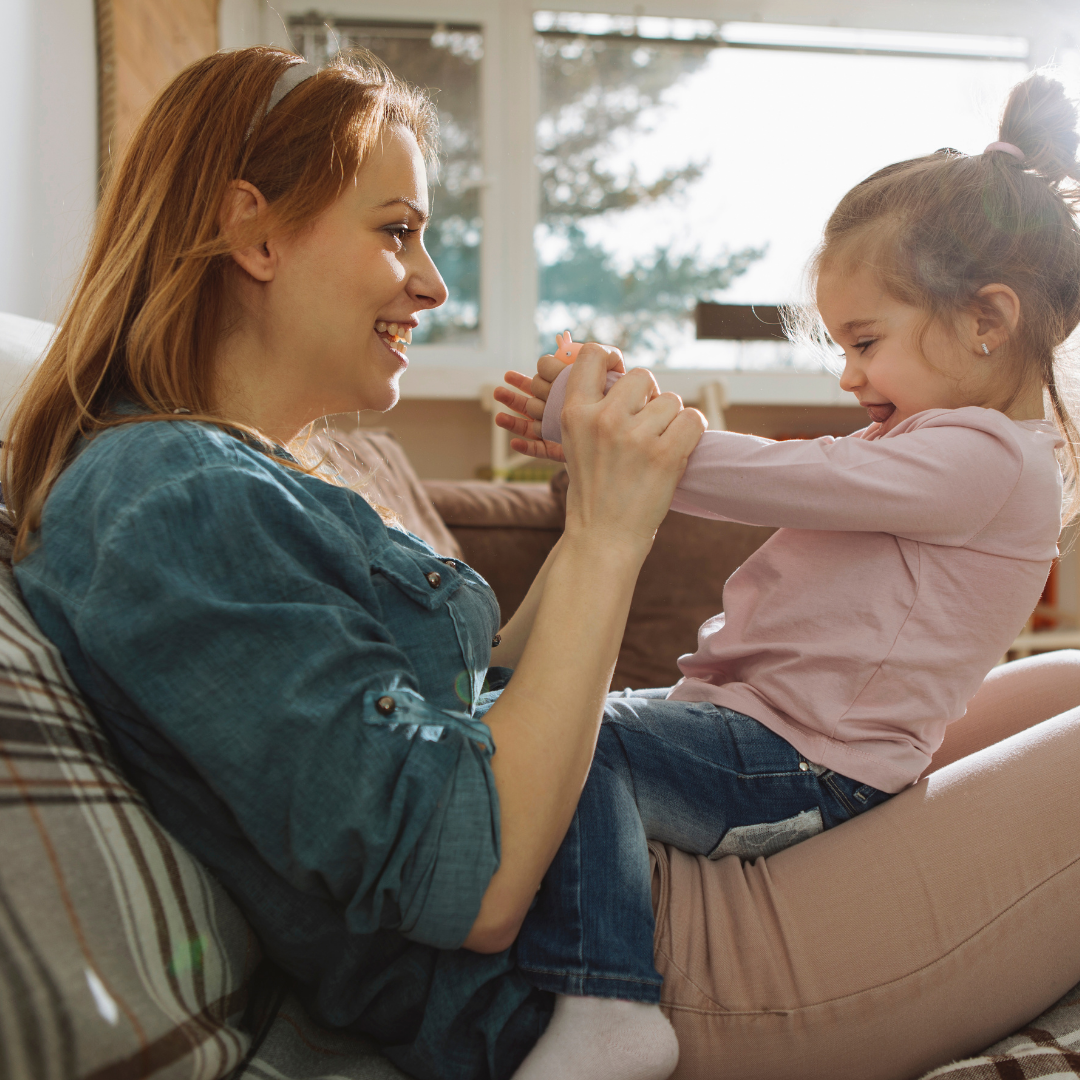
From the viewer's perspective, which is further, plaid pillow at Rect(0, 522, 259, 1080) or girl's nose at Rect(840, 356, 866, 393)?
girl's nose at Rect(840, 356, 866, 393)

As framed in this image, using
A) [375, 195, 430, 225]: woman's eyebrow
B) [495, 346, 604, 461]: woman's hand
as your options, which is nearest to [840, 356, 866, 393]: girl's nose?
[495, 346, 604, 461]: woman's hand

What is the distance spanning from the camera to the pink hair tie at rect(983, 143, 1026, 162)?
3.04ft

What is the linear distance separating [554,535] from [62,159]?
1182 millimetres

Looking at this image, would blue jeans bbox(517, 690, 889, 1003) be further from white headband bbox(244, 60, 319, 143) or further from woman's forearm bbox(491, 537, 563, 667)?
white headband bbox(244, 60, 319, 143)

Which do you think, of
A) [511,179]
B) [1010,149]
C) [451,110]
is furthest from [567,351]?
[451,110]

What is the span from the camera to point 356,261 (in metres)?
0.81

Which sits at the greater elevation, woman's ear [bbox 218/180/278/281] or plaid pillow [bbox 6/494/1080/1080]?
woman's ear [bbox 218/180/278/281]

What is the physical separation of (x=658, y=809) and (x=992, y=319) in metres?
0.58

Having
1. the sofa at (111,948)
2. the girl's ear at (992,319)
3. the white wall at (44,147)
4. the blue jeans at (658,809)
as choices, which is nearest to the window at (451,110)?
the white wall at (44,147)

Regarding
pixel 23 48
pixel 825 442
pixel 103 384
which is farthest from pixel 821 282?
pixel 23 48

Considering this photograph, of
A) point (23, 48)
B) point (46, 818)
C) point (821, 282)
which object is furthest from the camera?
point (23, 48)

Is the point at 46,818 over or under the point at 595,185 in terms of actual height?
under

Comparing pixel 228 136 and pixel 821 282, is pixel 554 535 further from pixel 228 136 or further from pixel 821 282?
pixel 228 136

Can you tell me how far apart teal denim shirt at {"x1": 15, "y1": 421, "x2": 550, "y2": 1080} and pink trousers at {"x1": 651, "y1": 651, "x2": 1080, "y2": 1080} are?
5.6 inches
